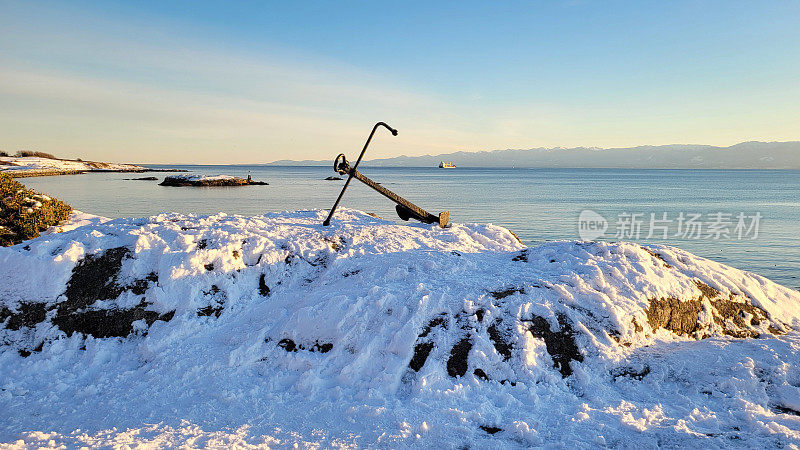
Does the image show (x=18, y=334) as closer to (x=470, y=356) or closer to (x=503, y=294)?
(x=470, y=356)

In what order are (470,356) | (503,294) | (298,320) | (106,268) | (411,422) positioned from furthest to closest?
(106,268)
(503,294)
(298,320)
(470,356)
(411,422)

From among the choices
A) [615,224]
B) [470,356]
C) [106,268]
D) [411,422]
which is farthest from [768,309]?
[615,224]

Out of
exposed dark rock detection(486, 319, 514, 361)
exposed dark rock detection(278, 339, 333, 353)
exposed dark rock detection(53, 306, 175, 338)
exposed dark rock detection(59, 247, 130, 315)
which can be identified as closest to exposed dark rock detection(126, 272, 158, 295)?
exposed dark rock detection(59, 247, 130, 315)

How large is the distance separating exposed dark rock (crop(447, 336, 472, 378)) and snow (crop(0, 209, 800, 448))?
7 centimetres

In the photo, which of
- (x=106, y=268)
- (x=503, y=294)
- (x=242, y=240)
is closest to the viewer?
(x=503, y=294)

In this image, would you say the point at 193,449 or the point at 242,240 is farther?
the point at 242,240

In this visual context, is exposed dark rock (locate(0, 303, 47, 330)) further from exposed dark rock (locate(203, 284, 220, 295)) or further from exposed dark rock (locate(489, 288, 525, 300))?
exposed dark rock (locate(489, 288, 525, 300))

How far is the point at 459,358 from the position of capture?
243 inches

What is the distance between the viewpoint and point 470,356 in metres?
6.17

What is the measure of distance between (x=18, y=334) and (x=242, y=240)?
368 cm

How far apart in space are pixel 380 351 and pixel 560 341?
268 cm

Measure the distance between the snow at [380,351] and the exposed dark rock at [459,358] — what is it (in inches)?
2.7

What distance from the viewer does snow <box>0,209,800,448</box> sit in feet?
16.4

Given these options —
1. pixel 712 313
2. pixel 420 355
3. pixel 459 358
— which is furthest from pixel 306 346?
pixel 712 313
